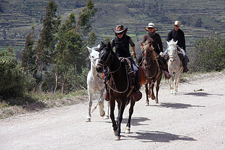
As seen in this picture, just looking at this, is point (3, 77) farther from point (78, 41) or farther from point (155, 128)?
point (78, 41)

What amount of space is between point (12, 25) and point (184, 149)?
6999 inches

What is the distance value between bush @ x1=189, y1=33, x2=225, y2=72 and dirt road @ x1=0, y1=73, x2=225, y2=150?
13.4m

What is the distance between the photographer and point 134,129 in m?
10.9

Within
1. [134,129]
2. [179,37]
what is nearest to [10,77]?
[134,129]

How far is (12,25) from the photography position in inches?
6983

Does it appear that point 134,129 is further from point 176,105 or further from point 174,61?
point 174,61

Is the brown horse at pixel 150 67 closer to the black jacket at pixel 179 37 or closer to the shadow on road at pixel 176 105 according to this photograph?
the shadow on road at pixel 176 105

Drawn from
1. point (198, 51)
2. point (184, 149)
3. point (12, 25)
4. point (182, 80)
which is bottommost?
point (184, 149)

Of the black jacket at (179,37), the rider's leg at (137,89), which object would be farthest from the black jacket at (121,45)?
the black jacket at (179,37)

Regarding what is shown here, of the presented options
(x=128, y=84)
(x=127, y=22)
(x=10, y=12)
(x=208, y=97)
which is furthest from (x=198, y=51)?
(x=10, y=12)

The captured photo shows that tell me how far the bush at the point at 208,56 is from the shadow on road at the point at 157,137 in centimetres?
1880

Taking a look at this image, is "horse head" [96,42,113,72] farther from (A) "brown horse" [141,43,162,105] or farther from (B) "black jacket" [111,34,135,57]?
(A) "brown horse" [141,43,162,105]

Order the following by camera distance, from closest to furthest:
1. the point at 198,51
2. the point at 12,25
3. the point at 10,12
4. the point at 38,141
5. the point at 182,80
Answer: the point at 38,141
the point at 182,80
the point at 198,51
the point at 12,25
the point at 10,12

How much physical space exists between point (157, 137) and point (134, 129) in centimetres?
113
